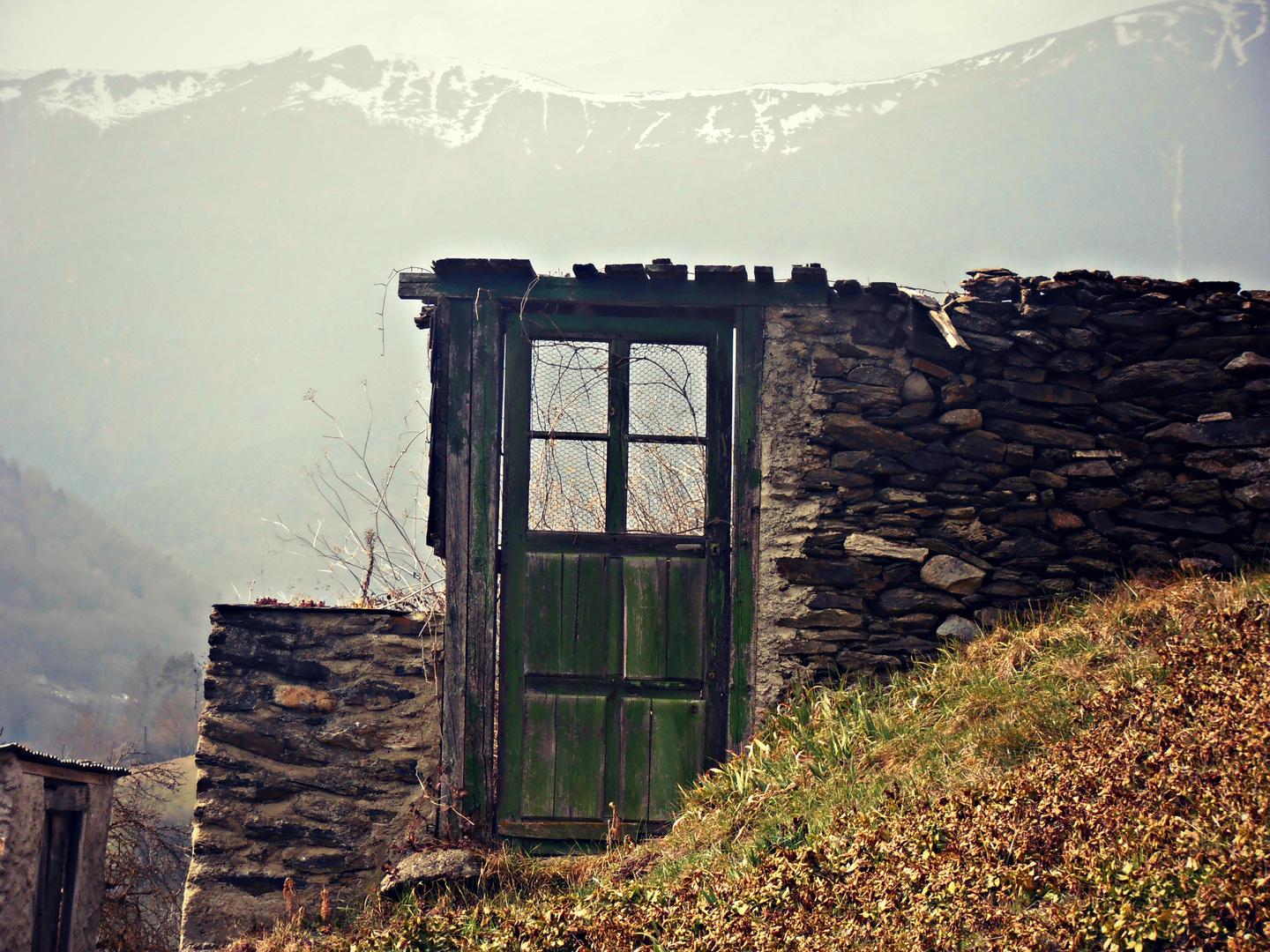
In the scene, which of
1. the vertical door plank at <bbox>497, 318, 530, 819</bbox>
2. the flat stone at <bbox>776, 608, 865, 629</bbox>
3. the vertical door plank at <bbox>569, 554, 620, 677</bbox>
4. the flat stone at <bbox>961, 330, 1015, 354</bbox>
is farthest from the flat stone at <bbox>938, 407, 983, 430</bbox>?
the vertical door plank at <bbox>497, 318, 530, 819</bbox>

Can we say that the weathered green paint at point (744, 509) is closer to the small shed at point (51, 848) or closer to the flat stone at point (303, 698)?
the flat stone at point (303, 698)

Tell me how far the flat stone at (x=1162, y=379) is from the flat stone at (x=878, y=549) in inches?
55.8

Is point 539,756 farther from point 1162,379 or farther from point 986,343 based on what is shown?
point 1162,379

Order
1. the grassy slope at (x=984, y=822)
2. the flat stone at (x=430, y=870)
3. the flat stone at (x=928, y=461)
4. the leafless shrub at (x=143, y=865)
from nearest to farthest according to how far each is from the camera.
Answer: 1. the grassy slope at (x=984, y=822)
2. the flat stone at (x=430, y=870)
3. the flat stone at (x=928, y=461)
4. the leafless shrub at (x=143, y=865)

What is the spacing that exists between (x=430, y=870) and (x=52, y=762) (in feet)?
6.16

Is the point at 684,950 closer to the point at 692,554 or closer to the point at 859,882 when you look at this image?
the point at 859,882

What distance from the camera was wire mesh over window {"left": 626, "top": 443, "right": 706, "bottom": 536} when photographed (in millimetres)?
4961

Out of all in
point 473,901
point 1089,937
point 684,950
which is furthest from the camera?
point 473,901

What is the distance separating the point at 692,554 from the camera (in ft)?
16.2

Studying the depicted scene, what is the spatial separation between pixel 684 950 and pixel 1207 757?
1.91 m

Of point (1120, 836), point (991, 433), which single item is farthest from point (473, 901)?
point (991, 433)

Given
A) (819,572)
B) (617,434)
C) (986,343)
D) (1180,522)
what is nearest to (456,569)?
(617,434)

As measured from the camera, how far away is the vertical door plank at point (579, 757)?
15.5ft

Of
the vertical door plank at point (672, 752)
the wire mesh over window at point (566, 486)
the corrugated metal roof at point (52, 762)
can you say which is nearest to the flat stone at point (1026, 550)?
the vertical door plank at point (672, 752)
